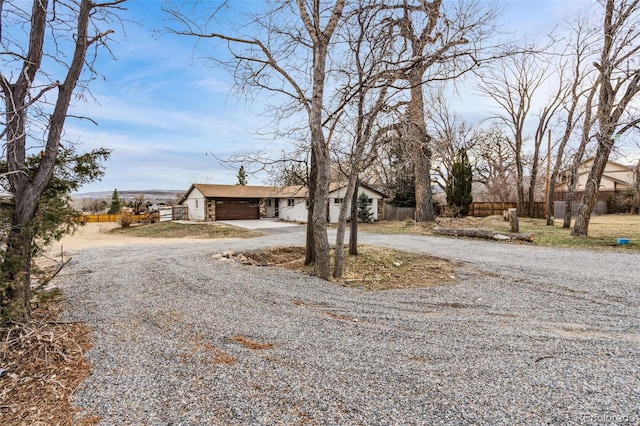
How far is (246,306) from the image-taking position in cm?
453

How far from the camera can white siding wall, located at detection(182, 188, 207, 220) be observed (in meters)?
22.2

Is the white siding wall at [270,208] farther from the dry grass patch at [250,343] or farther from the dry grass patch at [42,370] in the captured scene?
the dry grass patch at [250,343]

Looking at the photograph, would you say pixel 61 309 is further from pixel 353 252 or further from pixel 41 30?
pixel 353 252

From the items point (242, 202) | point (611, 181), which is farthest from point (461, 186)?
point (611, 181)

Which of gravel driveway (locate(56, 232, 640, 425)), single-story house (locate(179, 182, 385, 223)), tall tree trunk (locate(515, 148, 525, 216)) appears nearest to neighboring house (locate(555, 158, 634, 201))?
tall tree trunk (locate(515, 148, 525, 216))

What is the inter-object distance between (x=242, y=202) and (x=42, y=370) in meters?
21.3

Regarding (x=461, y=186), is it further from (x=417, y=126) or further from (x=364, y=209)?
(x=417, y=126)

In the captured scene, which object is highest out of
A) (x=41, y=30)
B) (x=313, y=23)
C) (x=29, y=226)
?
(x=313, y=23)

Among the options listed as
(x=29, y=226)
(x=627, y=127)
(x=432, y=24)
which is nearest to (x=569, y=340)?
(x=432, y=24)

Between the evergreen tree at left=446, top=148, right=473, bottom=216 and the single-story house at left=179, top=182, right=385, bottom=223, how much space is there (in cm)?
489

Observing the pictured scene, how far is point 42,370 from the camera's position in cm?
280

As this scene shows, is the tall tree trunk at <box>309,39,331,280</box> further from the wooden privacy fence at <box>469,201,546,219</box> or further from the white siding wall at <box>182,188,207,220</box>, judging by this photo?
the wooden privacy fence at <box>469,201,546,219</box>

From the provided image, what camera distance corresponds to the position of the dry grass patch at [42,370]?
225 centimetres

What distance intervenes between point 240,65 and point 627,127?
39.0 ft
